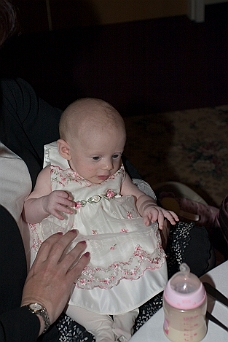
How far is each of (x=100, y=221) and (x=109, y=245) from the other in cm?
6

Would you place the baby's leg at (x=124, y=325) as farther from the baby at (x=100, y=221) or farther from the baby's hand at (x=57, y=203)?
the baby's hand at (x=57, y=203)

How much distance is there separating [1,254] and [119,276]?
271 mm

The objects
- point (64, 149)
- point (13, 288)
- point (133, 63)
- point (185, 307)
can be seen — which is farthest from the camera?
point (133, 63)

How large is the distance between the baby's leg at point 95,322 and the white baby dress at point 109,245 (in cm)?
2

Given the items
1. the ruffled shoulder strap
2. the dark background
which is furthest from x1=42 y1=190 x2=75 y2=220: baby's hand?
the dark background

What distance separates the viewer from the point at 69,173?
1335 mm

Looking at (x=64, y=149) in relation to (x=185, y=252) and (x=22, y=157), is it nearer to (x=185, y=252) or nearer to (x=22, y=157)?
(x=22, y=157)

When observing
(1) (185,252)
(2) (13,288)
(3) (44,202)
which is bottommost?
(1) (185,252)

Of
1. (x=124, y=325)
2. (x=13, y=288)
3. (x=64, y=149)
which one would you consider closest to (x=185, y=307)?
(x=124, y=325)

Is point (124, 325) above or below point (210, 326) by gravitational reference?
below

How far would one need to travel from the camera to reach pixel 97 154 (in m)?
1.28

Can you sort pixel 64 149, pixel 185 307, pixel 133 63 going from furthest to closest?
pixel 133 63
pixel 64 149
pixel 185 307

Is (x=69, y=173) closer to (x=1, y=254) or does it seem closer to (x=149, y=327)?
(x=1, y=254)

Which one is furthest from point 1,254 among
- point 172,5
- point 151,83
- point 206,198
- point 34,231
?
point 172,5
